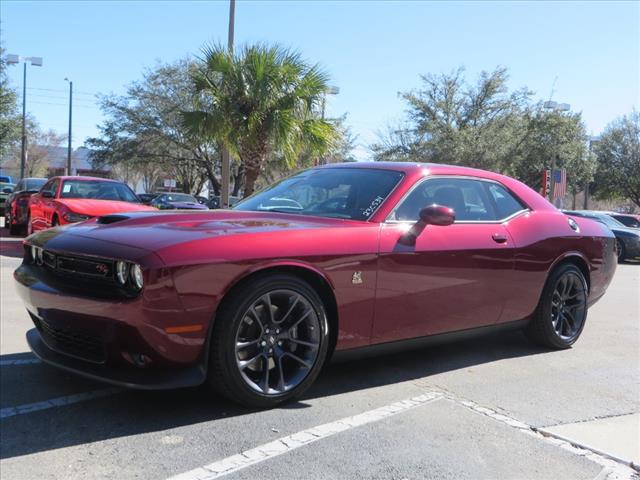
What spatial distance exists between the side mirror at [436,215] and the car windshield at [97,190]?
26.1 feet

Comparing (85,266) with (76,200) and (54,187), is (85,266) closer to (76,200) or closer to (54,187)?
(76,200)

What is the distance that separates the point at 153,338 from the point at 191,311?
0.23 metres

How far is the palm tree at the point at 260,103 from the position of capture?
12992 mm

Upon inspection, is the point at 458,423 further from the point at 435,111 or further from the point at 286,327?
the point at 435,111

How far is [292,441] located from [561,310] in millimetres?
3115

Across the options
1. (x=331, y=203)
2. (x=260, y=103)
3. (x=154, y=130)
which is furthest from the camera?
(x=154, y=130)

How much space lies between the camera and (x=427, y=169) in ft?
14.6

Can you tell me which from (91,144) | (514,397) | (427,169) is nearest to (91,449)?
(514,397)

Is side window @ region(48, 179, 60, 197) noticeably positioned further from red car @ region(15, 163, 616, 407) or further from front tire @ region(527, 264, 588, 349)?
front tire @ region(527, 264, 588, 349)

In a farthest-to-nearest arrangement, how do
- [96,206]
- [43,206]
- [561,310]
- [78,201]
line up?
[43,206] < [78,201] < [96,206] < [561,310]

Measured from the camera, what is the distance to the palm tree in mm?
12992

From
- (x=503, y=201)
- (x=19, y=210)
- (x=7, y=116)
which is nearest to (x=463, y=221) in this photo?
(x=503, y=201)

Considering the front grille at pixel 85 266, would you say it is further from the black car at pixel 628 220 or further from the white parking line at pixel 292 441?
the black car at pixel 628 220

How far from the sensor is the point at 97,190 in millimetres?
11008
